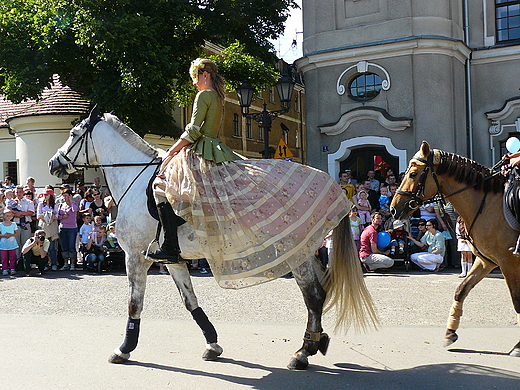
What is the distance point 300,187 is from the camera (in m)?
5.68

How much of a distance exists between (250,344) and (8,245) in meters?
9.57

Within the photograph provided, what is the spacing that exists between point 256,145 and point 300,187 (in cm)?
3956

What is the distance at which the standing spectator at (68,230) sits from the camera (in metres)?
15.0

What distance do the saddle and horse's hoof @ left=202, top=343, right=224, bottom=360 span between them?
323 centimetres

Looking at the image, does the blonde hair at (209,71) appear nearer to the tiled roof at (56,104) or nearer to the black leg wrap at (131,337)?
the black leg wrap at (131,337)

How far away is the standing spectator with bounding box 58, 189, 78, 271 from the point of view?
14977 millimetres

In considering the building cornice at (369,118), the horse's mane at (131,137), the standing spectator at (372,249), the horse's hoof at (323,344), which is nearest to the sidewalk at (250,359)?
the horse's hoof at (323,344)

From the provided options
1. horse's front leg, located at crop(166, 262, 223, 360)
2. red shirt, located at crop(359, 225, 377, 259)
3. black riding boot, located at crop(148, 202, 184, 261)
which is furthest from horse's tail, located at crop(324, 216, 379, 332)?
red shirt, located at crop(359, 225, 377, 259)

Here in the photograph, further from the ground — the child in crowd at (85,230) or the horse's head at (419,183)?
the horse's head at (419,183)

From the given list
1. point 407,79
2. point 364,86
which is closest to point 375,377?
point 407,79

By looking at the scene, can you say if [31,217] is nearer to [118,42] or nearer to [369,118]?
[118,42]

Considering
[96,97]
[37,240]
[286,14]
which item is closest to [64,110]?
[96,97]

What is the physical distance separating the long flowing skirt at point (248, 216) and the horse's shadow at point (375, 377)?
0.87 metres

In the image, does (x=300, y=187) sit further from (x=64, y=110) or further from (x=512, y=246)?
(x=64, y=110)
